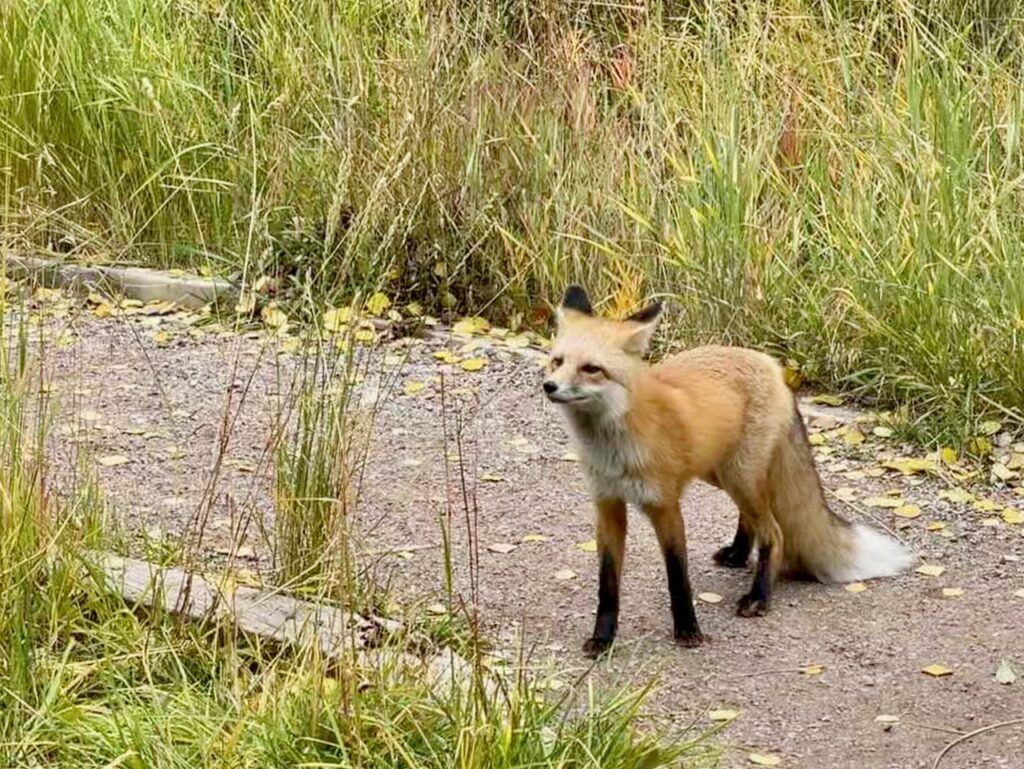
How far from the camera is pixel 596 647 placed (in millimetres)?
5059

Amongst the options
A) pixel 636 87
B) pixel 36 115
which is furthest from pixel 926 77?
pixel 36 115

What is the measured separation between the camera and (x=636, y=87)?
898 centimetres

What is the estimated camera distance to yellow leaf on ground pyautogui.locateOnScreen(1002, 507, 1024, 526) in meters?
6.14

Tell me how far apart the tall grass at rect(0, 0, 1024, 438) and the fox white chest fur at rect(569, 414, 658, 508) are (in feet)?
5.94

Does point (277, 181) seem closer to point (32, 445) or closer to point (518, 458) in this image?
point (518, 458)

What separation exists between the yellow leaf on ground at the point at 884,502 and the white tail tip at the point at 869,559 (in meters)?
0.58

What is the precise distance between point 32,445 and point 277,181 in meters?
3.86

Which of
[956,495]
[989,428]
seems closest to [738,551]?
[956,495]

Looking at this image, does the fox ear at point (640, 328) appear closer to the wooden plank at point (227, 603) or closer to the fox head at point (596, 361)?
the fox head at point (596, 361)

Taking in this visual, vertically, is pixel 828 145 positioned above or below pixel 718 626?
above

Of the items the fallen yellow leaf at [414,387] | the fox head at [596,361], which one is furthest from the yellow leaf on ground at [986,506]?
the fallen yellow leaf at [414,387]

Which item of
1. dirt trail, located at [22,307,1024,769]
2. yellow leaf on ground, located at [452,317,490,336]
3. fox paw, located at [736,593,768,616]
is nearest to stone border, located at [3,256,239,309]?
dirt trail, located at [22,307,1024,769]

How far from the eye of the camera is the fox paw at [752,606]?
213 inches

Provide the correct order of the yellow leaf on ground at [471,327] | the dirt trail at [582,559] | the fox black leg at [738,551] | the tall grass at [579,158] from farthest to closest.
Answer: the yellow leaf on ground at [471,327]
the tall grass at [579,158]
the fox black leg at [738,551]
the dirt trail at [582,559]
